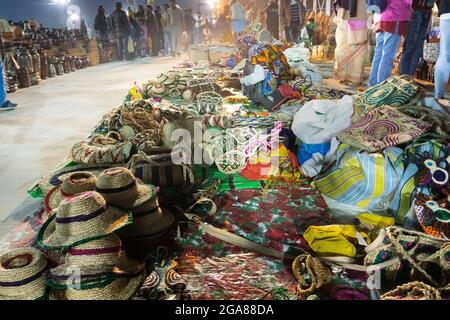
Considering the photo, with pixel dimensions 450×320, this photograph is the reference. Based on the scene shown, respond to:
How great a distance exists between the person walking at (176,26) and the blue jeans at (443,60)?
1326cm

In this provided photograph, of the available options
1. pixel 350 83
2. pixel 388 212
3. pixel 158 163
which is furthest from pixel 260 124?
pixel 350 83

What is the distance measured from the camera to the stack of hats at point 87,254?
5.80 feet

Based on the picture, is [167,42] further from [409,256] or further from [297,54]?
[409,256]

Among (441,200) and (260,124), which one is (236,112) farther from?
(441,200)

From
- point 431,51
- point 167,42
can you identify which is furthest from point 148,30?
point 431,51

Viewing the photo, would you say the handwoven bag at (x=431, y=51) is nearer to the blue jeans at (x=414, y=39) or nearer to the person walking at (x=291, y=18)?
the blue jeans at (x=414, y=39)

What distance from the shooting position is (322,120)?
10.9 ft

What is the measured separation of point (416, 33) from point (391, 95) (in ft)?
9.05

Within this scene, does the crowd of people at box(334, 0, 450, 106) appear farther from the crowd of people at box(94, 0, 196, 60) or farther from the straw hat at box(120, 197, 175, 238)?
the crowd of people at box(94, 0, 196, 60)

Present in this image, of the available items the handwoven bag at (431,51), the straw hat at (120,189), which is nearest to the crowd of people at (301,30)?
the handwoven bag at (431,51)

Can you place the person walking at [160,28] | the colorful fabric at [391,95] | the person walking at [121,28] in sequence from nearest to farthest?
the colorful fabric at [391,95], the person walking at [121,28], the person walking at [160,28]

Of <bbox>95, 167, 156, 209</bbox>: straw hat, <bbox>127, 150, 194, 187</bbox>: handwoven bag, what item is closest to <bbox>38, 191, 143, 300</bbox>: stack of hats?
<bbox>95, 167, 156, 209</bbox>: straw hat

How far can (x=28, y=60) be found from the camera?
9336mm

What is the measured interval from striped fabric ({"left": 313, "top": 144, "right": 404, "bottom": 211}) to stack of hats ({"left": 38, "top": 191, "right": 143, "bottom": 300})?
1661 mm
